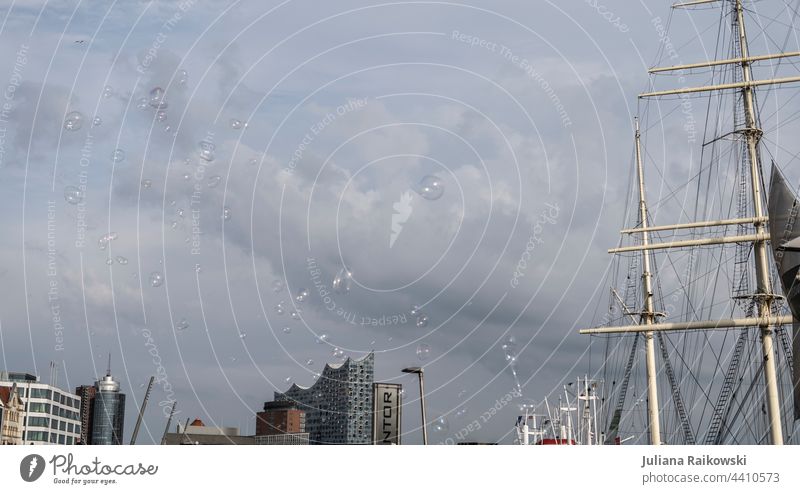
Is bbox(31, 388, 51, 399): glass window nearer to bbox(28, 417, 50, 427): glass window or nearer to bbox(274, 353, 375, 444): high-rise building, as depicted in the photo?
bbox(28, 417, 50, 427): glass window

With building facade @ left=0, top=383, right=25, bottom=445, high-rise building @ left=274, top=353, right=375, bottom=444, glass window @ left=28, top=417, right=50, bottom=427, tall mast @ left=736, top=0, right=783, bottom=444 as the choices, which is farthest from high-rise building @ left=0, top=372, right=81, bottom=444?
tall mast @ left=736, top=0, right=783, bottom=444

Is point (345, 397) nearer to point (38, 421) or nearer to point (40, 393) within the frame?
point (38, 421)

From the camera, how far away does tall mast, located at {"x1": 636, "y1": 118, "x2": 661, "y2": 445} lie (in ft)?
269

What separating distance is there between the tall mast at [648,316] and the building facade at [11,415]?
358ft

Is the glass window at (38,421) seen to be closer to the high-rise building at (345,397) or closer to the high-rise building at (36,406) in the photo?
the high-rise building at (36,406)

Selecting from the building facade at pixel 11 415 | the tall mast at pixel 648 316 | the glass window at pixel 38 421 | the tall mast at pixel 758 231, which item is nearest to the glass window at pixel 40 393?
the glass window at pixel 38 421

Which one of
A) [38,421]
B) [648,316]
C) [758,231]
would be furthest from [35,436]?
[758,231]

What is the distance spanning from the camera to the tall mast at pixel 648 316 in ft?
269

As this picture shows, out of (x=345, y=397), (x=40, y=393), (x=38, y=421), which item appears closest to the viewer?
(x=345, y=397)

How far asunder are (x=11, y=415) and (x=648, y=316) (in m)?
124

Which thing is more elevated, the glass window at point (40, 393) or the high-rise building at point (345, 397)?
the glass window at point (40, 393)

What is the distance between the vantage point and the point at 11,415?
552 ft
